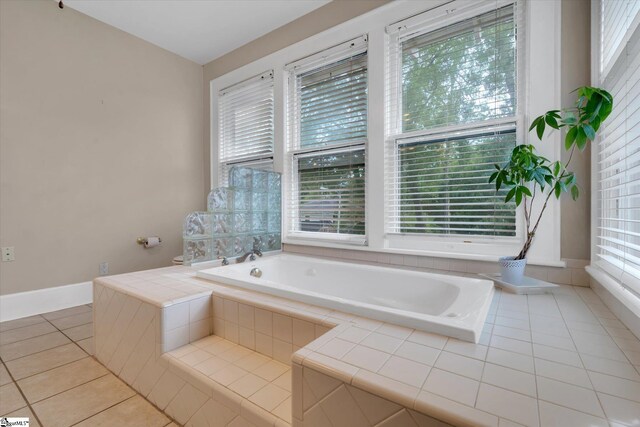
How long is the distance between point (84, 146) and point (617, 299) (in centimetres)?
378

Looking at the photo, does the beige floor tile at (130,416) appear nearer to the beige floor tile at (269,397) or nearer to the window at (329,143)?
the beige floor tile at (269,397)

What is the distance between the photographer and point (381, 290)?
1.95 metres

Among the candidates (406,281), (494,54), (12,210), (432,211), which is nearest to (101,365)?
(12,210)

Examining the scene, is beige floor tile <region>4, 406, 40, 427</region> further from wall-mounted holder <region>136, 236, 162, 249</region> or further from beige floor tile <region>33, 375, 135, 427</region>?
wall-mounted holder <region>136, 236, 162, 249</region>

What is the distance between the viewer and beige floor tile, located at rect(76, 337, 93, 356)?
6.13 ft

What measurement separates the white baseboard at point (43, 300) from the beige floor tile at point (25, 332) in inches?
10.0

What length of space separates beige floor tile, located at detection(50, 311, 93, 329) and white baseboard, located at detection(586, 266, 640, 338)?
3227 millimetres

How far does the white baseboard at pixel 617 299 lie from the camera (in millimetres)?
1028

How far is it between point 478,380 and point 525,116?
5.33ft

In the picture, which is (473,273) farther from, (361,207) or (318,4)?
(318,4)

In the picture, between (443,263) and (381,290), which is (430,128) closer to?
(443,263)

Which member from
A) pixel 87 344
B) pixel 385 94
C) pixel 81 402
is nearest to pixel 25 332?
pixel 87 344

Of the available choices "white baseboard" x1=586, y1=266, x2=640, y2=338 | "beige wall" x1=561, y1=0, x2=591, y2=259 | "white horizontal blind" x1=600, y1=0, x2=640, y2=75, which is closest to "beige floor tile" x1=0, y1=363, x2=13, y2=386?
"white baseboard" x1=586, y1=266, x2=640, y2=338

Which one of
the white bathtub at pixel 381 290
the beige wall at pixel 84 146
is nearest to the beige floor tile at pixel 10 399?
the white bathtub at pixel 381 290
